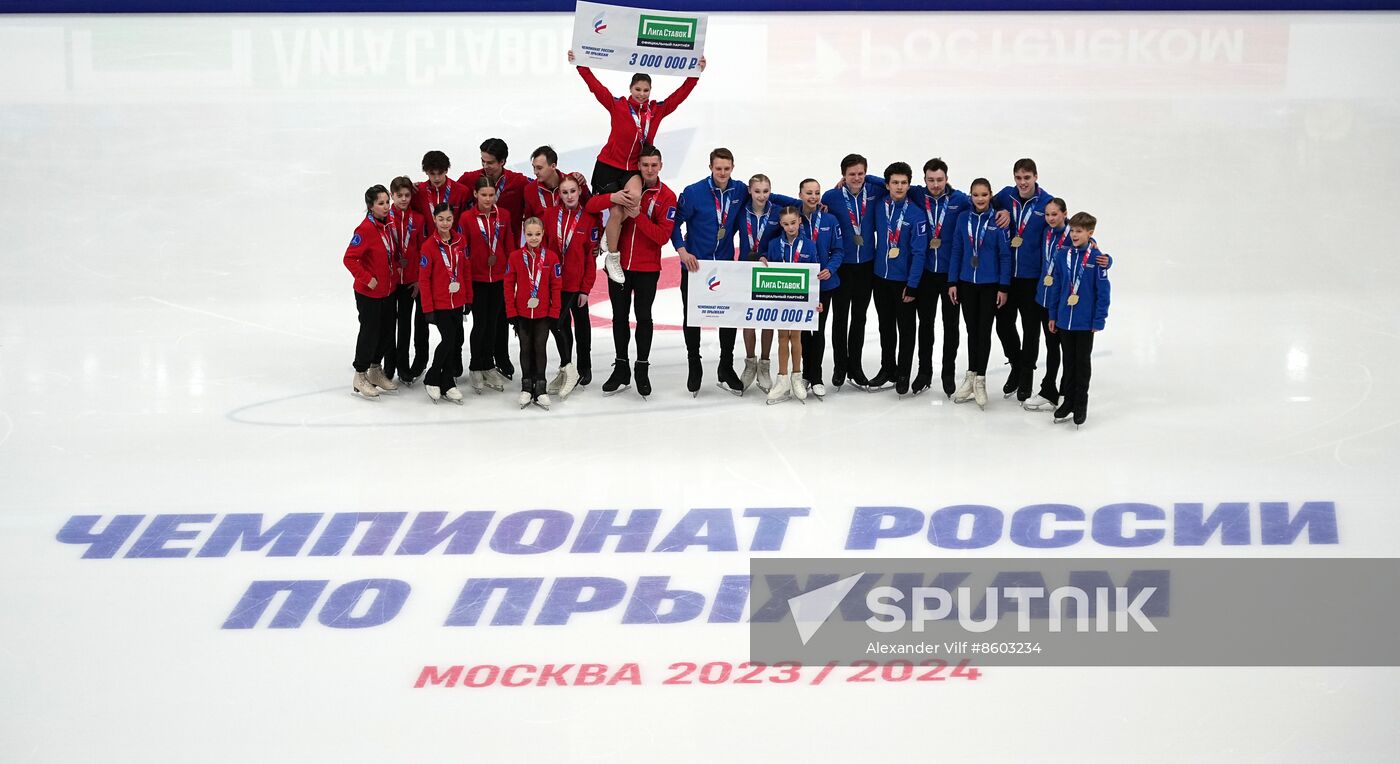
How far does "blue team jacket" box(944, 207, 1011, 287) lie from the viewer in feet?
29.8

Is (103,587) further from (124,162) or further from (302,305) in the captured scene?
(124,162)

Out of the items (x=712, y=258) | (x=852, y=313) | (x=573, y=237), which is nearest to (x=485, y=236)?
(x=573, y=237)

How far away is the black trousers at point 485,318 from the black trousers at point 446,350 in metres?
0.14

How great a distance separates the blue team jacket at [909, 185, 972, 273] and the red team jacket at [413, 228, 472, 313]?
114 inches

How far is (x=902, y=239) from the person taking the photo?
938 centimetres

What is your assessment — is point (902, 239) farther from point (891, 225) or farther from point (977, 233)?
point (977, 233)

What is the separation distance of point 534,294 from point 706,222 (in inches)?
47.4

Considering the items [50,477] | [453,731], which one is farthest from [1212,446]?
[50,477]

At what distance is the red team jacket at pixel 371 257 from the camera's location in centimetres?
916

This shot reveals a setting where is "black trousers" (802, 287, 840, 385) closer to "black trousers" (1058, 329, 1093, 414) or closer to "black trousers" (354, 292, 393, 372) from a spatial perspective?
"black trousers" (1058, 329, 1093, 414)

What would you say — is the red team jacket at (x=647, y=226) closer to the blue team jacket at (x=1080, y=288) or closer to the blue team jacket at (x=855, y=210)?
the blue team jacket at (x=855, y=210)

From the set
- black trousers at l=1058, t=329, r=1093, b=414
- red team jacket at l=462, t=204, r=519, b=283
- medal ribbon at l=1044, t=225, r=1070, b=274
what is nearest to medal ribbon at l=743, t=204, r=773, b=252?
red team jacket at l=462, t=204, r=519, b=283

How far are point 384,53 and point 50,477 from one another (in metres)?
12.0

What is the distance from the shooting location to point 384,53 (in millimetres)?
19141
